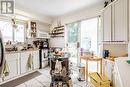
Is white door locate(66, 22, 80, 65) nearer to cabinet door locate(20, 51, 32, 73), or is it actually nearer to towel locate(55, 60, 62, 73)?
cabinet door locate(20, 51, 32, 73)

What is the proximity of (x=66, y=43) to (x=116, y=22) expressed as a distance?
3.07 metres

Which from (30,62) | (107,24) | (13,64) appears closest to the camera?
(107,24)

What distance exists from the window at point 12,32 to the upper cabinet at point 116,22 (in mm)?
3335

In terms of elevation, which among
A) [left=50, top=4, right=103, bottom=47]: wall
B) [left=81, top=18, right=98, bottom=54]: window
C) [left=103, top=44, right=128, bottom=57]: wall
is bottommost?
[left=103, top=44, right=128, bottom=57]: wall

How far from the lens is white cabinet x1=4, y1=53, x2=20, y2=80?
359cm

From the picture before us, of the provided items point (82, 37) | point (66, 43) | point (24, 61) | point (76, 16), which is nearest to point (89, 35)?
point (82, 37)

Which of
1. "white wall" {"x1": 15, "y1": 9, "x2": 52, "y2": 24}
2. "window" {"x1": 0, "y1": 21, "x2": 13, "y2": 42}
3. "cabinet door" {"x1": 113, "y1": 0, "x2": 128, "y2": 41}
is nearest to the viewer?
"cabinet door" {"x1": 113, "y1": 0, "x2": 128, "y2": 41}

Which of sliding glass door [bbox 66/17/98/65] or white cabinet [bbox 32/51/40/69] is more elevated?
sliding glass door [bbox 66/17/98/65]

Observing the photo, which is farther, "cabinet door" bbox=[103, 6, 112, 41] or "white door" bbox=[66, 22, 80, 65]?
"white door" bbox=[66, 22, 80, 65]

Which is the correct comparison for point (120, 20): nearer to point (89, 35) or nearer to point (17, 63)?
point (89, 35)

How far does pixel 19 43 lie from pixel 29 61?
0.90m

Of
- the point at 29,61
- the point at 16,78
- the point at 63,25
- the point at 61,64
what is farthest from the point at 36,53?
the point at 61,64

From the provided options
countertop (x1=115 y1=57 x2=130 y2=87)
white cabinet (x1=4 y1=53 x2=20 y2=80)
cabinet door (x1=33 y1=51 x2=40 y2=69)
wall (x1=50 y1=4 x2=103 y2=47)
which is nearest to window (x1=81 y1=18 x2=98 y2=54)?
wall (x1=50 y1=4 x2=103 y2=47)

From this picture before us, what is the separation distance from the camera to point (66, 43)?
5.51 metres
